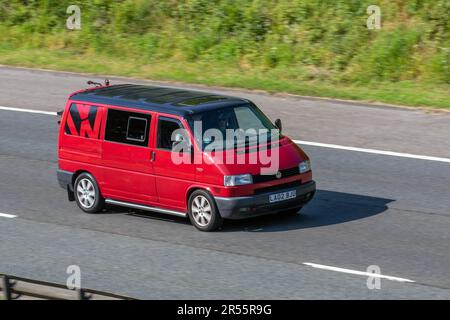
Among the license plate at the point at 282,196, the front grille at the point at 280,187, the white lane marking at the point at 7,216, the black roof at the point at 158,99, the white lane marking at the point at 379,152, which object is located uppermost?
the black roof at the point at 158,99

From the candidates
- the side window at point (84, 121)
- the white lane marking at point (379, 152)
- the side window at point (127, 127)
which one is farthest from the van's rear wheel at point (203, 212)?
the white lane marking at point (379, 152)

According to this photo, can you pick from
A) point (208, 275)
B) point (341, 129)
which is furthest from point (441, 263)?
point (341, 129)

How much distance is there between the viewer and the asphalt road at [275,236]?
11656 millimetres

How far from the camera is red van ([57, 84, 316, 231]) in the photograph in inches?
533

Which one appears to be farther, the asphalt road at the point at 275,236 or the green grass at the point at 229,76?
the green grass at the point at 229,76

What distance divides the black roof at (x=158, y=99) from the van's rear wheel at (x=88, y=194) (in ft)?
4.07

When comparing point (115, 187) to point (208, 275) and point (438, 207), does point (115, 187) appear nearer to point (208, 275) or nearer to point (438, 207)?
point (208, 275)

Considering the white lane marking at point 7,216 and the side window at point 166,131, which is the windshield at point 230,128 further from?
the white lane marking at point 7,216

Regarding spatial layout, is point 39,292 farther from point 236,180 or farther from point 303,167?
point 303,167

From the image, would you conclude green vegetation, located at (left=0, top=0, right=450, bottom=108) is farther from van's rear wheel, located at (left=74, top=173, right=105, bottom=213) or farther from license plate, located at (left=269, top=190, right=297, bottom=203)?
van's rear wheel, located at (left=74, top=173, right=105, bottom=213)

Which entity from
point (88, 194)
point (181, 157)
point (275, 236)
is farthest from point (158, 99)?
point (275, 236)

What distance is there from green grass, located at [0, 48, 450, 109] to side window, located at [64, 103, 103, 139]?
27.7ft

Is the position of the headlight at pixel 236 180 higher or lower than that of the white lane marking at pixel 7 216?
higher

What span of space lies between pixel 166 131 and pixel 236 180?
4.49ft
